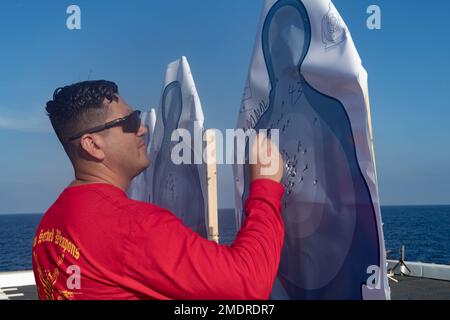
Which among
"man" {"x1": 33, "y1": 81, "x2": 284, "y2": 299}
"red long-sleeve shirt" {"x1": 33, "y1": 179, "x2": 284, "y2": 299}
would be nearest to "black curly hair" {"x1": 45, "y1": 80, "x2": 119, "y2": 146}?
"man" {"x1": 33, "y1": 81, "x2": 284, "y2": 299}

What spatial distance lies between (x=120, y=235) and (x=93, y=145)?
0.49m

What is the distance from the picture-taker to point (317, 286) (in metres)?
2.71

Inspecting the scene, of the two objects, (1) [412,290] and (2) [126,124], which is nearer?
(2) [126,124]

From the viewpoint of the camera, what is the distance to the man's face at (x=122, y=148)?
1994 mm

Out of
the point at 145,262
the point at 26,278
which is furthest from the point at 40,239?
the point at 26,278

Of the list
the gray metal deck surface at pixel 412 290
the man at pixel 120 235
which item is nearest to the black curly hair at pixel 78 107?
the man at pixel 120 235

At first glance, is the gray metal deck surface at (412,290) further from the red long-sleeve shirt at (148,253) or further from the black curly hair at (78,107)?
the black curly hair at (78,107)

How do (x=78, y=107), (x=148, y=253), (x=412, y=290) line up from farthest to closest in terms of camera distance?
1. (x=412, y=290)
2. (x=78, y=107)
3. (x=148, y=253)

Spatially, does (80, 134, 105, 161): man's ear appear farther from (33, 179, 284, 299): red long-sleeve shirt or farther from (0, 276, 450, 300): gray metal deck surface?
(0, 276, 450, 300): gray metal deck surface

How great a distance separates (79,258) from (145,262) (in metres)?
0.28

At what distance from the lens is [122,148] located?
2029mm

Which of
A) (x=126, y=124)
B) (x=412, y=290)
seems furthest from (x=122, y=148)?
(x=412, y=290)

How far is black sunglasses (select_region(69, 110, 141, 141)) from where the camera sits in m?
1.96

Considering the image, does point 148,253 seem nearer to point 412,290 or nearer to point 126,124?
point 126,124
